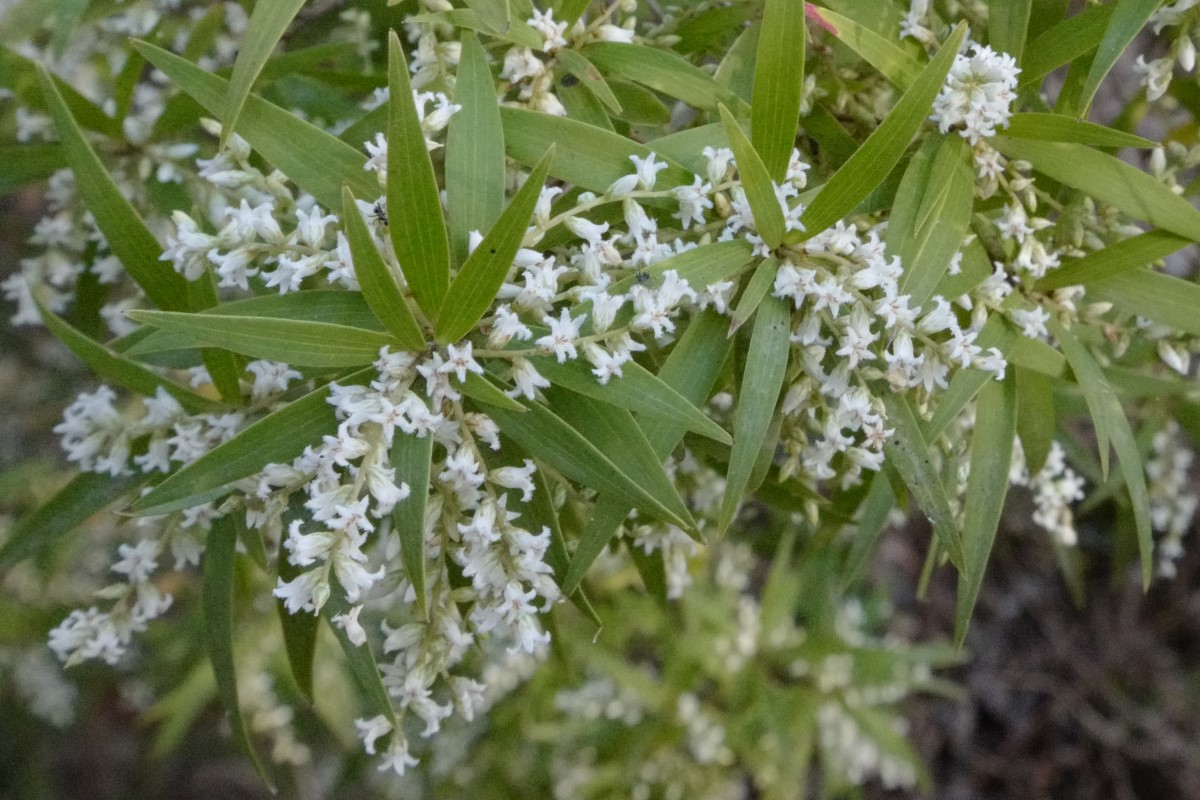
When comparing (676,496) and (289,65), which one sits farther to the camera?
(289,65)

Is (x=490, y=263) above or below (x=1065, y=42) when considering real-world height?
below

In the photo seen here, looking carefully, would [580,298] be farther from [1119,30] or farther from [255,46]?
[1119,30]

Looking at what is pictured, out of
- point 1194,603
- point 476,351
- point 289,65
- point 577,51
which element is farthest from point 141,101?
point 1194,603

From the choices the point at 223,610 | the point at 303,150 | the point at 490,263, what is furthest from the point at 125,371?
the point at 490,263

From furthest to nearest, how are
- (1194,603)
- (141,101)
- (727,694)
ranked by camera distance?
1. (1194,603)
2. (727,694)
3. (141,101)

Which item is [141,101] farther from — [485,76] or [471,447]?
[471,447]

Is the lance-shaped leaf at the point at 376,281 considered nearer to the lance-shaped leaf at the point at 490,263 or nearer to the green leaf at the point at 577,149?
the lance-shaped leaf at the point at 490,263
